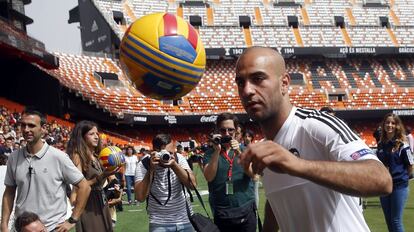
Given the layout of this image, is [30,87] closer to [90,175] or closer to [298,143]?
[90,175]

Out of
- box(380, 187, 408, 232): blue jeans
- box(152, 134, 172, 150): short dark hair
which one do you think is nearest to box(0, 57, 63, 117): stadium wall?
box(152, 134, 172, 150): short dark hair

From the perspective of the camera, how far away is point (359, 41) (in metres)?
42.9

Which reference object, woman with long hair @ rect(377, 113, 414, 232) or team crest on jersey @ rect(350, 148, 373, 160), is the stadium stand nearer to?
woman with long hair @ rect(377, 113, 414, 232)

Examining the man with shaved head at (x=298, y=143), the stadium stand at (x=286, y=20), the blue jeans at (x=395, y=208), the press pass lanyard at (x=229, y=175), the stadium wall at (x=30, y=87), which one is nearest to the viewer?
the man with shaved head at (x=298, y=143)

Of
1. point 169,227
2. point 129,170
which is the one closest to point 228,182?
point 169,227

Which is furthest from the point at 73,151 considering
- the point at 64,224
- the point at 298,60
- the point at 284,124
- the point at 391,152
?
the point at 298,60

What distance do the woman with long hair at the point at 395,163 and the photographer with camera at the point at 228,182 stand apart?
207 centimetres

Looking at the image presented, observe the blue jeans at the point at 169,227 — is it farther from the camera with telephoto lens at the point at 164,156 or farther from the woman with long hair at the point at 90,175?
the camera with telephoto lens at the point at 164,156

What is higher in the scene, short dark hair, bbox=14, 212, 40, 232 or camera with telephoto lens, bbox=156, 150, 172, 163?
camera with telephoto lens, bbox=156, 150, 172, 163

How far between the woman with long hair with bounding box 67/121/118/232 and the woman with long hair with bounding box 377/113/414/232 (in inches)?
139

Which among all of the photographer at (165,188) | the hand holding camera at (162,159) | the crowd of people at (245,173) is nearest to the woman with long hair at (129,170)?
the crowd of people at (245,173)

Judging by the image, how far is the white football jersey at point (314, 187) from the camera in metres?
2.04

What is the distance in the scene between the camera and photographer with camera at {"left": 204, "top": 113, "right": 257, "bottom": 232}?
5.04 metres

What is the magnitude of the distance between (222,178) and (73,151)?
166cm
